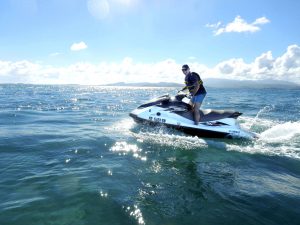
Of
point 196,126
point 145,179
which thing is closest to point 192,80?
point 196,126

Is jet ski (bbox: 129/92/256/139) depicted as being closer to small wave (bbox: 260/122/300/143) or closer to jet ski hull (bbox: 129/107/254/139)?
jet ski hull (bbox: 129/107/254/139)

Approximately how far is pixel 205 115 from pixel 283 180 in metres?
4.76

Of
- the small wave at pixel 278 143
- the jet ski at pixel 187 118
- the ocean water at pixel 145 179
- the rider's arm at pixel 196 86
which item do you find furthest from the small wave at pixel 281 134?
the rider's arm at pixel 196 86

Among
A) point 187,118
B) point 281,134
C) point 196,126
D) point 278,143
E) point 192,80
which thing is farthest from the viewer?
point 281,134

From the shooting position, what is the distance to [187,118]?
10867 mm

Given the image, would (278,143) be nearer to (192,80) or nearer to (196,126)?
(196,126)

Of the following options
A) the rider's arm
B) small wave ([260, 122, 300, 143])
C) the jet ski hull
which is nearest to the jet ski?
the jet ski hull

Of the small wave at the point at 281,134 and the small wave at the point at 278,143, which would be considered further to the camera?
the small wave at the point at 281,134

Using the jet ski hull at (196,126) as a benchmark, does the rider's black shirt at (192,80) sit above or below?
above

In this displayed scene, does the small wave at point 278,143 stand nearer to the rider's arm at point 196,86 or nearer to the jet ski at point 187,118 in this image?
the jet ski at point 187,118

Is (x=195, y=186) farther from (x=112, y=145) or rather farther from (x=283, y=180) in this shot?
(x=112, y=145)

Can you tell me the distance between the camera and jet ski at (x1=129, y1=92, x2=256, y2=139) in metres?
10.8

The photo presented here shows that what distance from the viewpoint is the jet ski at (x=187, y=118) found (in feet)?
35.3

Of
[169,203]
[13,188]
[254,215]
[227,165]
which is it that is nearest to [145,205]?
[169,203]
